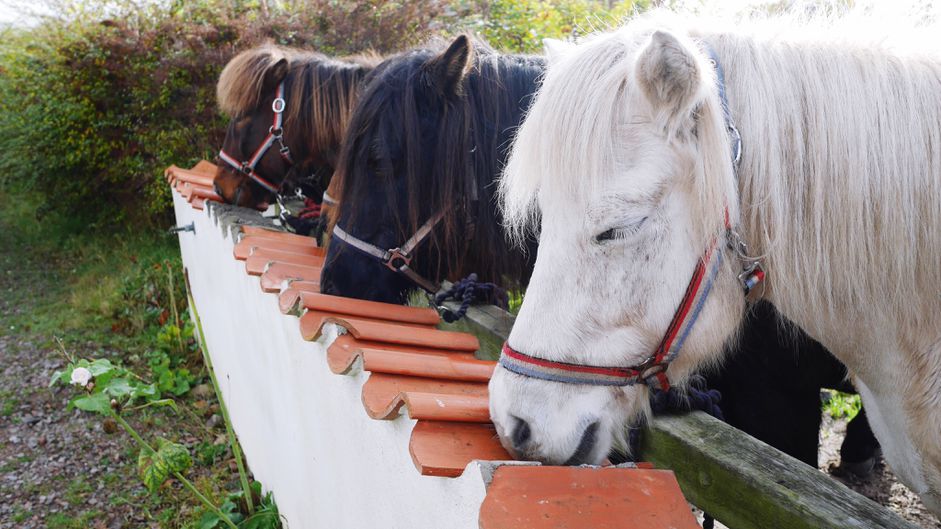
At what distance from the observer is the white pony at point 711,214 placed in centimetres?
143

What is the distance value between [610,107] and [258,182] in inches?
141

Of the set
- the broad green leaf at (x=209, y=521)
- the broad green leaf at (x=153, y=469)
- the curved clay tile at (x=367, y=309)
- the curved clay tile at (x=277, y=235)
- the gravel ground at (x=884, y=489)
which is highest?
the curved clay tile at (x=367, y=309)

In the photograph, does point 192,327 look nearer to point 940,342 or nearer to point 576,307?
point 576,307

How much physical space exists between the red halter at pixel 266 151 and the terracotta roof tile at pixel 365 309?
229 cm

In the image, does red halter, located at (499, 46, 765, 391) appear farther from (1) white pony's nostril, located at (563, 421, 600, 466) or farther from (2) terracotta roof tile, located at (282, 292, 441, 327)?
(2) terracotta roof tile, located at (282, 292, 441, 327)

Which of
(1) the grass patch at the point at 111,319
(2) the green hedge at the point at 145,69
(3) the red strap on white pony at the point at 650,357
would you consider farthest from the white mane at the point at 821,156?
(2) the green hedge at the point at 145,69

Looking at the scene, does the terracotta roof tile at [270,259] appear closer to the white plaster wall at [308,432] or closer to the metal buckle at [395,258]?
the white plaster wall at [308,432]

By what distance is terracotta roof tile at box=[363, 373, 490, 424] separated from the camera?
1390 mm

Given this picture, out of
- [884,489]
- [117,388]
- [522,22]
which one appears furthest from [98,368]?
[522,22]

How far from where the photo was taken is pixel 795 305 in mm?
1536

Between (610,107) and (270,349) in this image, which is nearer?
(610,107)

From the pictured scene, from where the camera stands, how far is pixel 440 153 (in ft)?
8.90

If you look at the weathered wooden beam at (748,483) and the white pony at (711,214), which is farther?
the white pony at (711,214)

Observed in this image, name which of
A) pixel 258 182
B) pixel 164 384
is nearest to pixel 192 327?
pixel 164 384
